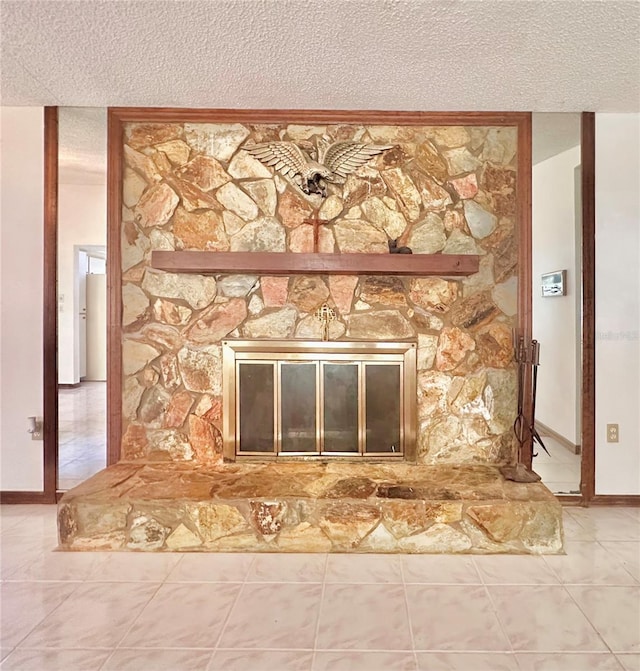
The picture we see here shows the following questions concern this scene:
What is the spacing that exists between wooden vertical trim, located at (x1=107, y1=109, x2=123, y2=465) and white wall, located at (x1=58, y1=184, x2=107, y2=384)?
0.05m

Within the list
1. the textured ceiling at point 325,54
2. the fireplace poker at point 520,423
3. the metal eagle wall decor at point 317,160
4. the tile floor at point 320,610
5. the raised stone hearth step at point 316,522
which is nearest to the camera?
the tile floor at point 320,610

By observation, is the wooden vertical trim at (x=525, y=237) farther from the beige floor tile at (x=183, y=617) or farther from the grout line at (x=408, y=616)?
the beige floor tile at (x=183, y=617)

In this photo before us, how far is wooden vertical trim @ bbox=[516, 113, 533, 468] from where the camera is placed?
2551mm

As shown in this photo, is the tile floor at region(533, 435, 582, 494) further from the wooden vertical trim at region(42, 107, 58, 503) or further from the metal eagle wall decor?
the wooden vertical trim at region(42, 107, 58, 503)

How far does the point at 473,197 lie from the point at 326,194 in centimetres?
84

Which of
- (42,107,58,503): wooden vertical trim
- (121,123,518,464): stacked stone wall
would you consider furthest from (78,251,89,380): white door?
(121,123,518,464): stacked stone wall

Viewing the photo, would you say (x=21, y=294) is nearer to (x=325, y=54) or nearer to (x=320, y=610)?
(x=325, y=54)

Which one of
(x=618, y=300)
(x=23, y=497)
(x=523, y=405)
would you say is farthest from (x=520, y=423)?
(x=23, y=497)

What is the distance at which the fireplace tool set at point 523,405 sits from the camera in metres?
2.33

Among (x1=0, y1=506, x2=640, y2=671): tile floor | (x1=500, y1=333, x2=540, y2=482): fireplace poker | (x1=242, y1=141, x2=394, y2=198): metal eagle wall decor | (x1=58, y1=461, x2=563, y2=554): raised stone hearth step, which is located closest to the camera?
(x1=0, y1=506, x2=640, y2=671): tile floor

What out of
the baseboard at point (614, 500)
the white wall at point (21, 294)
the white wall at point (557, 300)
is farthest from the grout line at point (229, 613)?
the baseboard at point (614, 500)

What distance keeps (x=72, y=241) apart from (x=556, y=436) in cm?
302

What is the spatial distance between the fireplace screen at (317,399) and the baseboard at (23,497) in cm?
107

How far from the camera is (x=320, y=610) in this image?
1.66m
